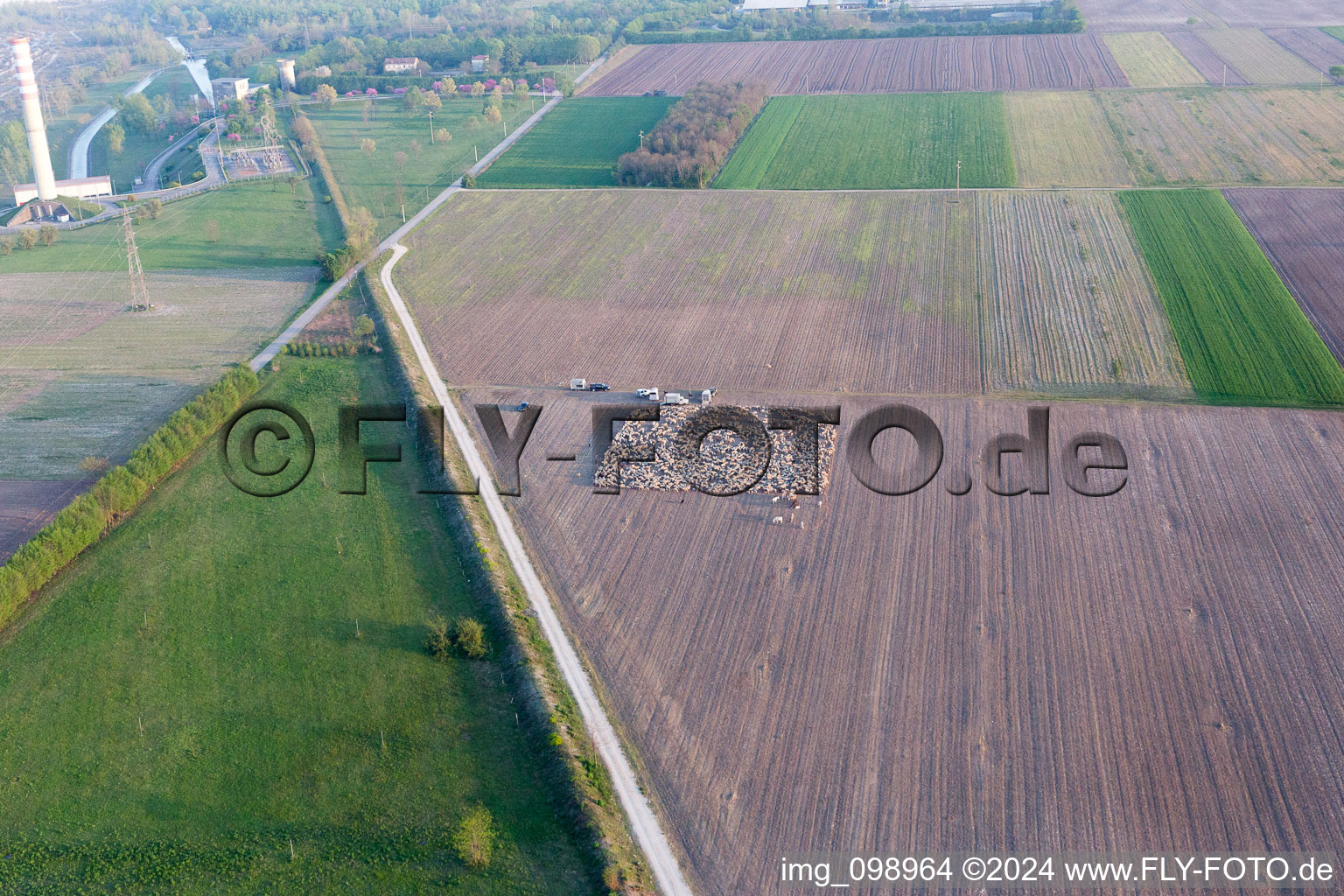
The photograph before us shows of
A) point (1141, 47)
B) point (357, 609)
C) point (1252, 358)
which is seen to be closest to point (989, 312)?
point (1252, 358)

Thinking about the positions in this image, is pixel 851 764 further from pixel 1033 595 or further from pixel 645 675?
pixel 1033 595

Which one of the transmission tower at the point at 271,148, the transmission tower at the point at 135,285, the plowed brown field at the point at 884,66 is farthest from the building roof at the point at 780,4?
the transmission tower at the point at 135,285

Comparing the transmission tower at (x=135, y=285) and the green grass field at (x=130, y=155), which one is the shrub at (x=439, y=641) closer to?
the transmission tower at (x=135, y=285)

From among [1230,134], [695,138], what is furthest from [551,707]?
[1230,134]

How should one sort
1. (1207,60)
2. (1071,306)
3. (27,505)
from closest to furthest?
(27,505) → (1071,306) → (1207,60)

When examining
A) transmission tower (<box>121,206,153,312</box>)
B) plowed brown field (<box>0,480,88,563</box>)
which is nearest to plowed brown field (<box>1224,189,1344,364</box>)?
plowed brown field (<box>0,480,88,563</box>)

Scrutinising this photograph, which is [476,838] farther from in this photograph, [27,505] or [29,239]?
[29,239]
